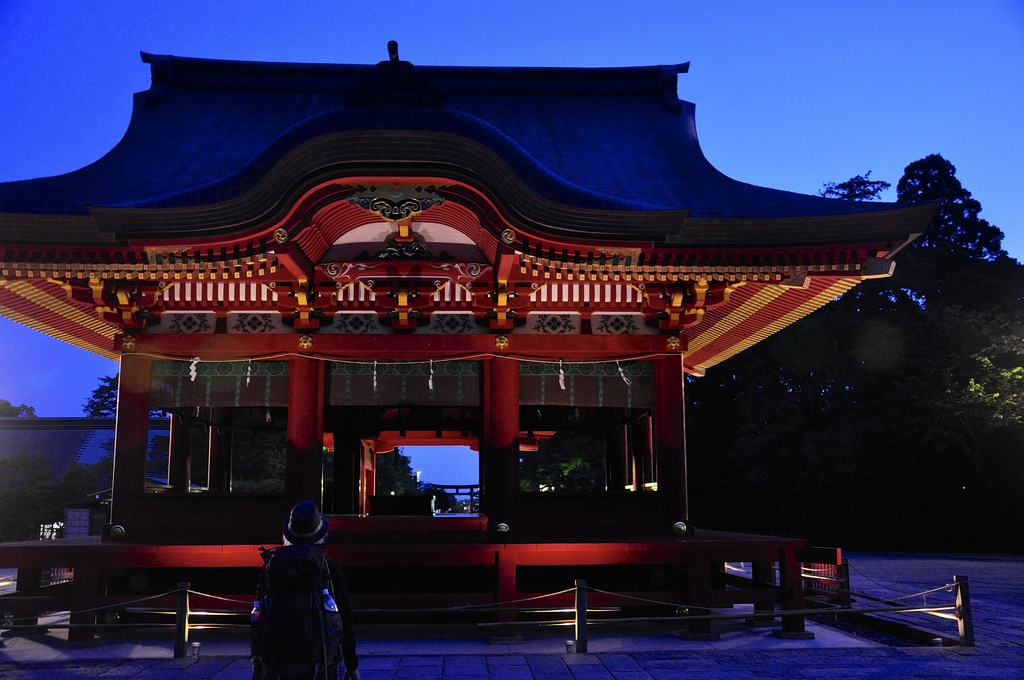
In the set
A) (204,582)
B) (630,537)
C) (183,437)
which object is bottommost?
(204,582)

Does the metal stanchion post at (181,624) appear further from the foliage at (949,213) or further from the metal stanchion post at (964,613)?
the foliage at (949,213)

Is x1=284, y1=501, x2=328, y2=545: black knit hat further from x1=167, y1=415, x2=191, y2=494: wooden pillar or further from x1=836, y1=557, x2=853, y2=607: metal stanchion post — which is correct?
x1=836, y1=557, x2=853, y2=607: metal stanchion post

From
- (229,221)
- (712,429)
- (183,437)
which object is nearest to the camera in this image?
(229,221)

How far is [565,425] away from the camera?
16391 mm

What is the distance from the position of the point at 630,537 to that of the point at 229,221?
6519mm

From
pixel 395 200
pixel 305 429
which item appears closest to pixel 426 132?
pixel 395 200

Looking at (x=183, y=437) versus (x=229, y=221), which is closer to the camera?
(x=229, y=221)

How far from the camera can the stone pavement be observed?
7.53 metres

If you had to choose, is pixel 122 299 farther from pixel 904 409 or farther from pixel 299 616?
pixel 904 409

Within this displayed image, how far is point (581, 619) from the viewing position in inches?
339

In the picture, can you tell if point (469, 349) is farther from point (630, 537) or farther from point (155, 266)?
point (155, 266)

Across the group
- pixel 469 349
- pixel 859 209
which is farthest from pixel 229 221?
pixel 859 209

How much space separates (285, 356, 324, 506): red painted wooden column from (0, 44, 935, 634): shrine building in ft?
0.10

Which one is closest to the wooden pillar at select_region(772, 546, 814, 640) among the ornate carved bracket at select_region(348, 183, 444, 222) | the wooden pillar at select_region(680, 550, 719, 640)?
the wooden pillar at select_region(680, 550, 719, 640)
